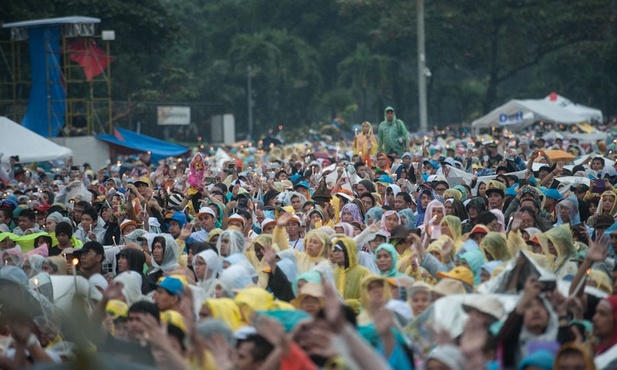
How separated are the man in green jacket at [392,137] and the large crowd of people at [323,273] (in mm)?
2175

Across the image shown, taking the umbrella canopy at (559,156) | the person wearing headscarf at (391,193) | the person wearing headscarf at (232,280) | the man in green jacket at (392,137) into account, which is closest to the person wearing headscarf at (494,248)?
the person wearing headscarf at (232,280)

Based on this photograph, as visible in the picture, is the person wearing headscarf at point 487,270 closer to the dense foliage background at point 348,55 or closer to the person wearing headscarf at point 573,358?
the person wearing headscarf at point 573,358

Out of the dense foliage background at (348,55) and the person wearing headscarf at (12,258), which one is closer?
the person wearing headscarf at (12,258)

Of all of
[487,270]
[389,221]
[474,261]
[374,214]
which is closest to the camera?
[487,270]

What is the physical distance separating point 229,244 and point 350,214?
228 centimetres

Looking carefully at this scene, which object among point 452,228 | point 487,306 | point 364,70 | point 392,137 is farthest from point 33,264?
point 364,70

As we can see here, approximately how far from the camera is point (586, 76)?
190ft

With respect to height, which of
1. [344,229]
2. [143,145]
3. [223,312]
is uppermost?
[223,312]

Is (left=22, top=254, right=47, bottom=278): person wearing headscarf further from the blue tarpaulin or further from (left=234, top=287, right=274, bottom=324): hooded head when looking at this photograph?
the blue tarpaulin

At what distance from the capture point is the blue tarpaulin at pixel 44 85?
30844 mm

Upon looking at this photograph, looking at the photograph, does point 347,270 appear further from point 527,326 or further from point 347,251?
point 527,326

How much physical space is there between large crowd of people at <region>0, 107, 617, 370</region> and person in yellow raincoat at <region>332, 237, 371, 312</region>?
0.02 meters

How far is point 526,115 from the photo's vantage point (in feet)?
142

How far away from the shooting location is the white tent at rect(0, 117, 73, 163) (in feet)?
76.5
